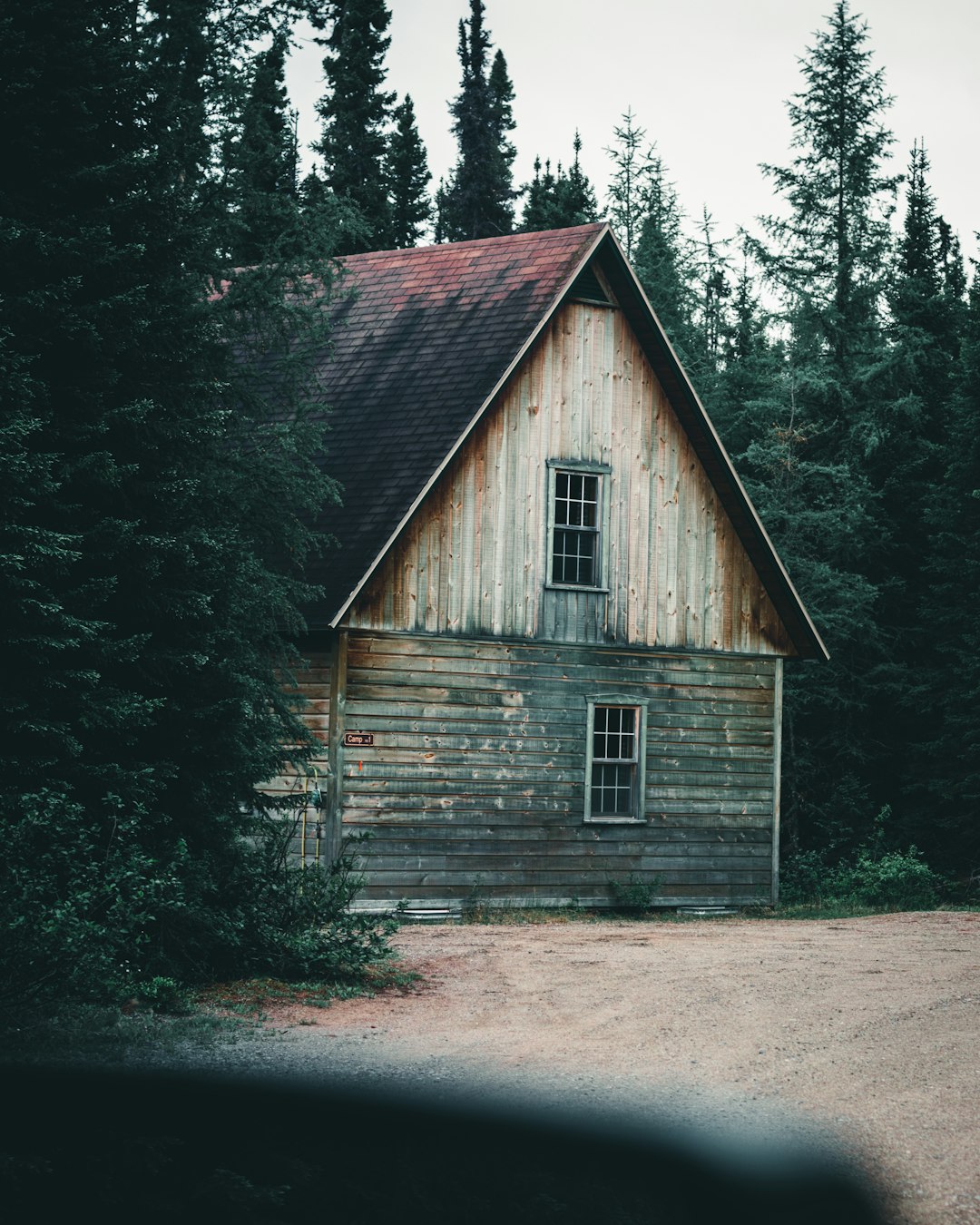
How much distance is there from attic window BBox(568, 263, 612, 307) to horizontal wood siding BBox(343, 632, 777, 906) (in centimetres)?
464

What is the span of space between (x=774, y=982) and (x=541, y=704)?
7111 mm

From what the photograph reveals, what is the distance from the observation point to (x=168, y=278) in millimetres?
12625

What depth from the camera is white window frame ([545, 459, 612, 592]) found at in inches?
792

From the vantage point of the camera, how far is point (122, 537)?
37.6 ft

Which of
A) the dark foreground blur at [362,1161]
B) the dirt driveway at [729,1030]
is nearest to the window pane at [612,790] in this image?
the dirt driveway at [729,1030]

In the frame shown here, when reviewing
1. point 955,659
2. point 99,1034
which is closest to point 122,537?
point 99,1034

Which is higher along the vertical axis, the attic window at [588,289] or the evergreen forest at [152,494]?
the attic window at [588,289]

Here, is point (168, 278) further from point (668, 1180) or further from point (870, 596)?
point (870, 596)

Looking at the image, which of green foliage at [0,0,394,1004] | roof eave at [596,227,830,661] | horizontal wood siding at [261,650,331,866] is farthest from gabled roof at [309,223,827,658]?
green foliage at [0,0,394,1004]

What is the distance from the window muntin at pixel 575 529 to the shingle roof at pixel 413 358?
6.13 ft

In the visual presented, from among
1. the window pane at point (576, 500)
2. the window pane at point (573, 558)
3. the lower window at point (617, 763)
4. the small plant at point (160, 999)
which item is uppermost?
the window pane at point (576, 500)

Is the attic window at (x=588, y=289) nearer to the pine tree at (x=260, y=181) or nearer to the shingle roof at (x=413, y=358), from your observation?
the shingle roof at (x=413, y=358)

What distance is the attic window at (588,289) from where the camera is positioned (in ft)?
67.2

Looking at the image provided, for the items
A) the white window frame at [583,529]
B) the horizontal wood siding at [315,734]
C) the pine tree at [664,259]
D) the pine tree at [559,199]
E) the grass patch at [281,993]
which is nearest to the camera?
the grass patch at [281,993]
